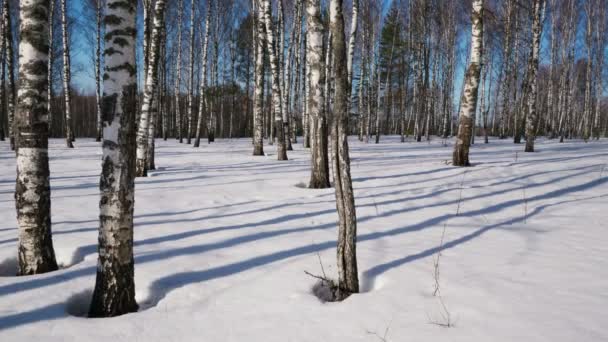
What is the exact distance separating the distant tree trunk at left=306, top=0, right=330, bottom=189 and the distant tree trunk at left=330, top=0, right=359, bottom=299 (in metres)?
3.17

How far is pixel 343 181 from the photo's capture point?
8.90 feet

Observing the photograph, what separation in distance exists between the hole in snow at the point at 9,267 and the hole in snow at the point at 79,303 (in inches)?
38.4

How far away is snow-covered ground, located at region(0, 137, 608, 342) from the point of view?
225 centimetres

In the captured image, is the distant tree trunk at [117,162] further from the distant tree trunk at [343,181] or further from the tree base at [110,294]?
the distant tree trunk at [343,181]

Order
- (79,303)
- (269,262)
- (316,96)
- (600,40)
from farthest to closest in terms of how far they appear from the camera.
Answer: (600,40)
(316,96)
(269,262)
(79,303)

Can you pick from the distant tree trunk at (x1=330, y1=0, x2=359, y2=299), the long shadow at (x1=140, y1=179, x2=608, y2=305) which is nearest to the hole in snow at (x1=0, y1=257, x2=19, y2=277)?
the long shadow at (x1=140, y1=179, x2=608, y2=305)

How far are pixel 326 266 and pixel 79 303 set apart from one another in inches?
80.1

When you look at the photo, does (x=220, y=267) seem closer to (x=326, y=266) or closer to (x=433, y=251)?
(x=326, y=266)

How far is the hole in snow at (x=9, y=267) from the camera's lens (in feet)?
10.5

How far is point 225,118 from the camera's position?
45.5 m

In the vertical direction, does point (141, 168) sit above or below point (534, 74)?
below

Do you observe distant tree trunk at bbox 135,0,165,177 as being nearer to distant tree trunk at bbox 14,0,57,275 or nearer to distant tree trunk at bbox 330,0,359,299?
distant tree trunk at bbox 14,0,57,275

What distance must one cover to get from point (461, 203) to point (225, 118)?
4265 centimetres

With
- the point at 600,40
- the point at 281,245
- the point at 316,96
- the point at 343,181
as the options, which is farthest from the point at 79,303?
the point at 600,40
